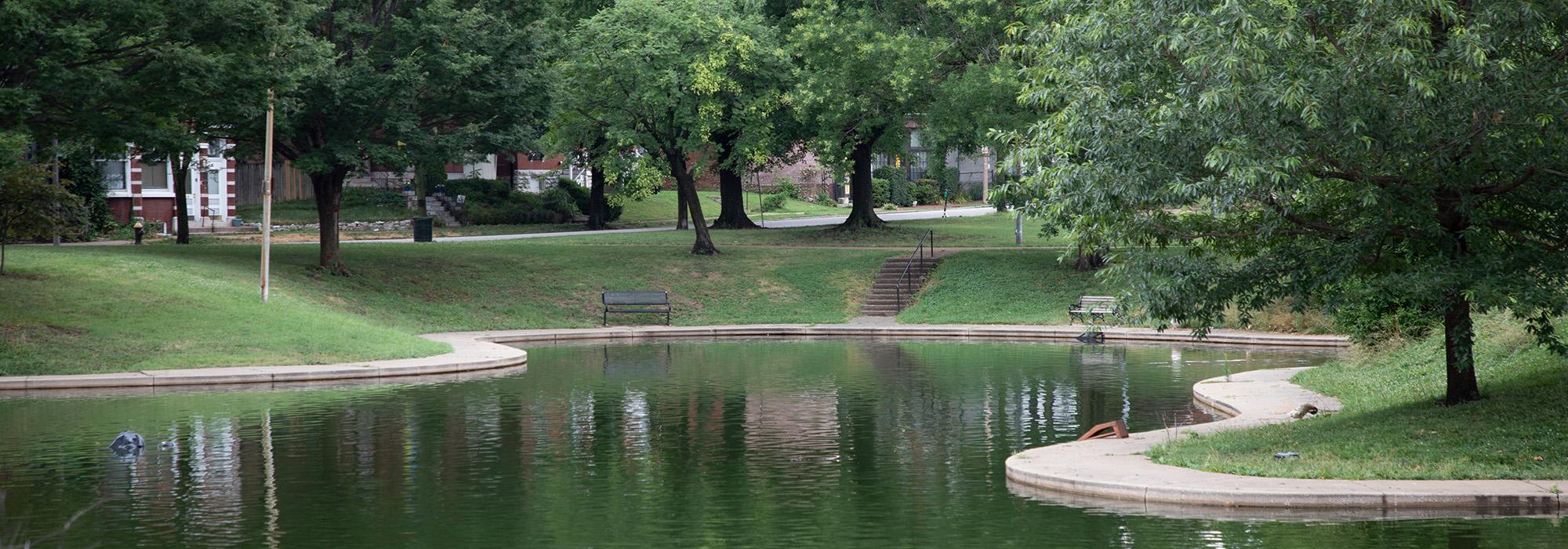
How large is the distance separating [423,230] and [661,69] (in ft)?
38.2

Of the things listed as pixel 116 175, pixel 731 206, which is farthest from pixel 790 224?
pixel 116 175

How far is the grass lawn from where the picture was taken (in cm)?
1398

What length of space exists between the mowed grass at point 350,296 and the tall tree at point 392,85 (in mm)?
3165

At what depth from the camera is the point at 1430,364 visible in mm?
20453

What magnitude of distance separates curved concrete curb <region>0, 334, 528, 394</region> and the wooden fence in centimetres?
4117

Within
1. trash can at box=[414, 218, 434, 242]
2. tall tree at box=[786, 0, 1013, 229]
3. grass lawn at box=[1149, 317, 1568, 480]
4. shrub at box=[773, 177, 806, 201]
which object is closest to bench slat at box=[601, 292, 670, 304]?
tall tree at box=[786, 0, 1013, 229]

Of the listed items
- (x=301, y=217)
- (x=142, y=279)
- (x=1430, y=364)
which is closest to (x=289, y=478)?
(x=1430, y=364)

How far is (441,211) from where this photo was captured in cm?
6456

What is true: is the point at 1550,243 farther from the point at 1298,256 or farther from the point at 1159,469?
the point at 1159,469

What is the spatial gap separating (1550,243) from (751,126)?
31.8m

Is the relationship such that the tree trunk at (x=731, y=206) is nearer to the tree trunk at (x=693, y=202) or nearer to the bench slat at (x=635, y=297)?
the tree trunk at (x=693, y=202)

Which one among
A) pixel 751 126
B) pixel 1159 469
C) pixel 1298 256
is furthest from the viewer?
pixel 751 126

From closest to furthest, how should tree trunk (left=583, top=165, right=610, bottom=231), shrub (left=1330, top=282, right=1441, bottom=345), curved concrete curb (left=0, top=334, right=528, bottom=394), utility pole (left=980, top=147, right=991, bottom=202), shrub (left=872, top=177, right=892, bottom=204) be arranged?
1. shrub (left=1330, top=282, right=1441, bottom=345)
2. curved concrete curb (left=0, top=334, right=528, bottom=394)
3. tree trunk (left=583, top=165, right=610, bottom=231)
4. shrub (left=872, top=177, right=892, bottom=204)
5. utility pole (left=980, top=147, right=991, bottom=202)

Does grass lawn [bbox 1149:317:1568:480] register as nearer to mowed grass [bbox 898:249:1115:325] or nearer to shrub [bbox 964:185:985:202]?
mowed grass [bbox 898:249:1115:325]
